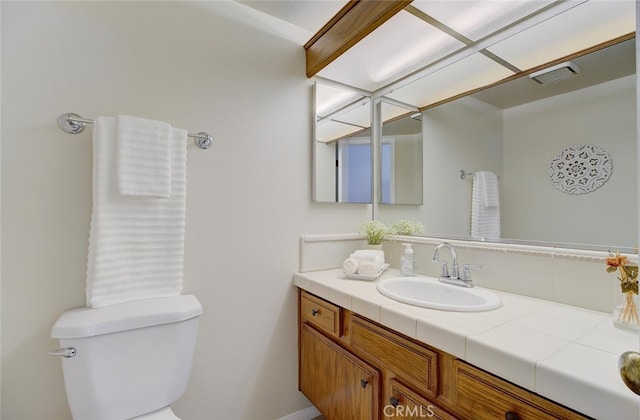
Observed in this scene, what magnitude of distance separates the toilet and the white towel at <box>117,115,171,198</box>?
0.44 meters

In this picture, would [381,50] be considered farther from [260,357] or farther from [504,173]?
[260,357]

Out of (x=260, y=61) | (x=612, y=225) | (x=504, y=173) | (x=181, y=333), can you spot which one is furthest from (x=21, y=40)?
(x=612, y=225)

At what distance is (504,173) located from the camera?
1.30 metres

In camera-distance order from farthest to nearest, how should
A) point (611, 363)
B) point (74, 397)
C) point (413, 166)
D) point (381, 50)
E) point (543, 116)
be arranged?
point (413, 166), point (381, 50), point (543, 116), point (74, 397), point (611, 363)

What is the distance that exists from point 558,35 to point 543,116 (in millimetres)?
334

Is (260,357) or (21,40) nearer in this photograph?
(21,40)

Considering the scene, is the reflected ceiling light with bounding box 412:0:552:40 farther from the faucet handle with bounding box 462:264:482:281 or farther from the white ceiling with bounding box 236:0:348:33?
the faucet handle with bounding box 462:264:482:281

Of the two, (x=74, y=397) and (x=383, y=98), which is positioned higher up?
(x=383, y=98)

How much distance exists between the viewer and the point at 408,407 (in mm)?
917

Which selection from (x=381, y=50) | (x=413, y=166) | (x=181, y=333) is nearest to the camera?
(x=181, y=333)

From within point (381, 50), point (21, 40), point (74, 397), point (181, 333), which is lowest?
point (74, 397)

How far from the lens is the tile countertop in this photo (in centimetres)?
55

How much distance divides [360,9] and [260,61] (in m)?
0.56

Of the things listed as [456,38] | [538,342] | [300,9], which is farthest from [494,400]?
[300,9]
